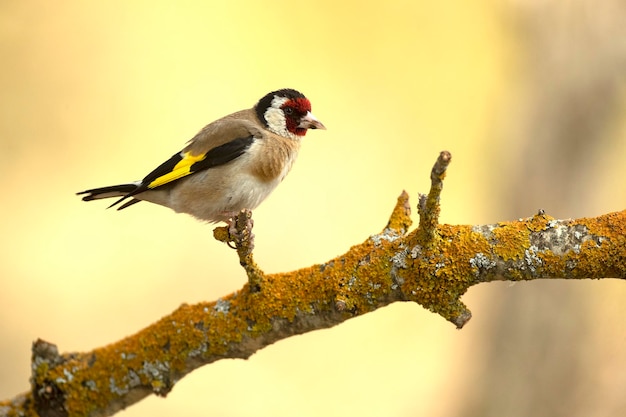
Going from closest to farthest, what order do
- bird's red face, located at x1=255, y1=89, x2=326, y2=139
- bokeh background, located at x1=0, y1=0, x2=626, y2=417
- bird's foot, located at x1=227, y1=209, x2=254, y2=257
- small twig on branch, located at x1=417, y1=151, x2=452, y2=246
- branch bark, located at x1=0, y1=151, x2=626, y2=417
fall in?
small twig on branch, located at x1=417, y1=151, x2=452, y2=246 < branch bark, located at x1=0, y1=151, x2=626, y2=417 < bird's foot, located at x1=227, y1=209, x2=254, y2=257 < bird's red face, located at x1=255, y1=89, x2=326, y2=139 < bokeh background, located at x1=0, y1=0, x2=626, y2=417

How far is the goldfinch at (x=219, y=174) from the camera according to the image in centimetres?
354

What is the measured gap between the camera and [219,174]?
11.7ft

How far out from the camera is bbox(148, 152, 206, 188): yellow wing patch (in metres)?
3.52

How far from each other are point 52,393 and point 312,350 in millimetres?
3467

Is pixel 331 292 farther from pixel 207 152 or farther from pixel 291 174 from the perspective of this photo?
pixel 291 174

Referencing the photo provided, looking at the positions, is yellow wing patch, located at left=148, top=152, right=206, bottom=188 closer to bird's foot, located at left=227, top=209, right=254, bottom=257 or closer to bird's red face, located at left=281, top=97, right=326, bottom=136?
bird's red face, located at left=281, top=97, right=326, bottom=136

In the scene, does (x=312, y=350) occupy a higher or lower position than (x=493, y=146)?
lower

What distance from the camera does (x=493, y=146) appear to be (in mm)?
5711

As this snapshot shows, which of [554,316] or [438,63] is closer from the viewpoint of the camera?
[554,316]

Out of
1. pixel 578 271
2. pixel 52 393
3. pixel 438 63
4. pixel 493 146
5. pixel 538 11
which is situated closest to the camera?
pixel 578 271

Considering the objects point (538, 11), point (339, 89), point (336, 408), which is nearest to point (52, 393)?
point (336, 408)

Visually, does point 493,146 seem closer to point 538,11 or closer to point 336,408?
point 538,11

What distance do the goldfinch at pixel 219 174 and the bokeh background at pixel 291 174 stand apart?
6.41 ft

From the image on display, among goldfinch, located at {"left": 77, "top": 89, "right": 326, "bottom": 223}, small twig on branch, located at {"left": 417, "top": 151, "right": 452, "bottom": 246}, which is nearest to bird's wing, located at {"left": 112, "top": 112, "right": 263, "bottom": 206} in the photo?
goldfinch, located at {"left": 77, "top": 89, "right": 326, "bottom": 223}
